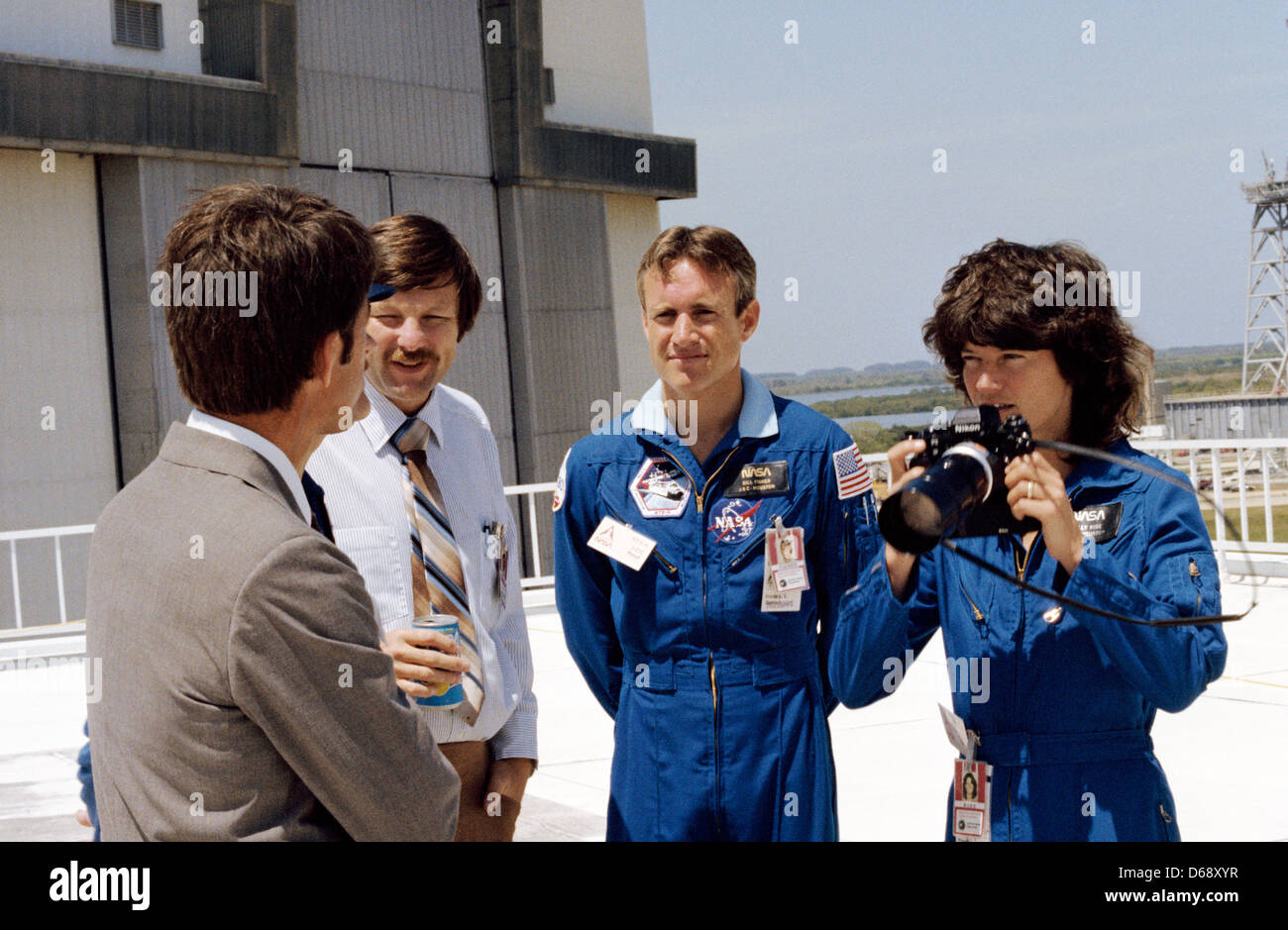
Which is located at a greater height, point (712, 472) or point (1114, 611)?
point (712, 472)

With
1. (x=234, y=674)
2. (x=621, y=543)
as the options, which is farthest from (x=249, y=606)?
(x=621, y=543)

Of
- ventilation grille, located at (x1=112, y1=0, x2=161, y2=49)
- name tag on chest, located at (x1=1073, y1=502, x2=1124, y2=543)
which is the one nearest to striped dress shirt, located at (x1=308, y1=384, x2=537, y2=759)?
name tag on chest, located at (x1=1073, y1=502, x2=1124, y2=543)

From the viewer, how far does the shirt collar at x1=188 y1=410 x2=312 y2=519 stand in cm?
160

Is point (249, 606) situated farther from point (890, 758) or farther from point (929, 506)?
point (890, 758)

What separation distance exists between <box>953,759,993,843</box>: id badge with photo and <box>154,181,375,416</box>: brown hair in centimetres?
133

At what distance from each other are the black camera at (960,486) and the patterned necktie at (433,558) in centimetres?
103

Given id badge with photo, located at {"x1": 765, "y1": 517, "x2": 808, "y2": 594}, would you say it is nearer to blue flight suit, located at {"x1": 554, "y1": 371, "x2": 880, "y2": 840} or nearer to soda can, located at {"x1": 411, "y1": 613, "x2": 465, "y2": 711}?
blue flight suit, located at {"x1": 554, "y1": 371, "x2": 880, "y2": 840}

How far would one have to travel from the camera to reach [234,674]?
1427 mm

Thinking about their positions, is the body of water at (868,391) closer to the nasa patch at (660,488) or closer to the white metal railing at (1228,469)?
the nasa patch at (660,488)

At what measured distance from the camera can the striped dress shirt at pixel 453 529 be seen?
Result: 8.45ft

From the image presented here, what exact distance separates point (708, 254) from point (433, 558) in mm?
918

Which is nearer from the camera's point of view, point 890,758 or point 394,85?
point 890,758

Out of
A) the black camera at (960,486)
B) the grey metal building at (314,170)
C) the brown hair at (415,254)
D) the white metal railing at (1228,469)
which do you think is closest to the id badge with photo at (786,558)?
the black camera at (960,486)

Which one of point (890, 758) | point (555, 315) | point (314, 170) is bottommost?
point (890, 758)
